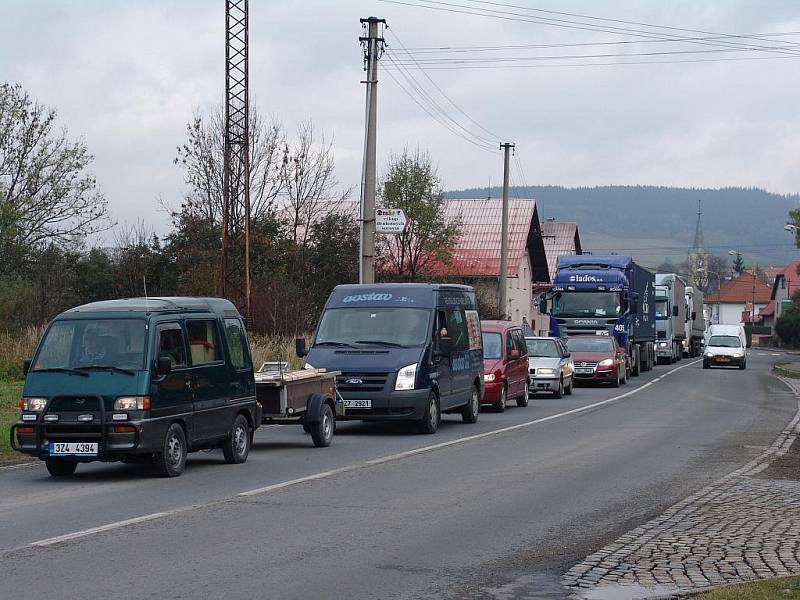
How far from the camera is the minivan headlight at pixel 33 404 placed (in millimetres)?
13898

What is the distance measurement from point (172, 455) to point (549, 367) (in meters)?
20.3

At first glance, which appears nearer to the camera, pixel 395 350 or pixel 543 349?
pixel 395 350

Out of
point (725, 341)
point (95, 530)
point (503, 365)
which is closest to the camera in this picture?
point (95, 530)

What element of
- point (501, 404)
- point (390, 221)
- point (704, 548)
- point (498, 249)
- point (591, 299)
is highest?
point (498, 249)

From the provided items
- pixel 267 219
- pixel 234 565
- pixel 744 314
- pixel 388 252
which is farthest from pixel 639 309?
pixel 744 314

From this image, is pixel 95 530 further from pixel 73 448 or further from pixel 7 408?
pixel 7 408

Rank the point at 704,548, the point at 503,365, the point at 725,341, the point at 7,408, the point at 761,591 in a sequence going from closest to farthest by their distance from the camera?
the point at 761,591 → the point at 704,548 → the point at 7,408 → the point at 503,365 → the point at 725,341

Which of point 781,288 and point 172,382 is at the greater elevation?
point 781,288

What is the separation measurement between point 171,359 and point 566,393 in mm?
22480

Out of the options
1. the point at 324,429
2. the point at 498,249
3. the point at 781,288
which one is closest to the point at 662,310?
the point at 498,249

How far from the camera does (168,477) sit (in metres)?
14.2

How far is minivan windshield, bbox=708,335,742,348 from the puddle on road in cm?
5097

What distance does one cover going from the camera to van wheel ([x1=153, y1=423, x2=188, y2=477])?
14.1 metres

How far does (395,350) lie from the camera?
2039 centimetres
